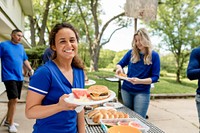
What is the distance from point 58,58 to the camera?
4.44 feet

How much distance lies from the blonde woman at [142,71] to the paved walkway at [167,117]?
6.56ft

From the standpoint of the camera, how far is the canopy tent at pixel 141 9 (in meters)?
5.18

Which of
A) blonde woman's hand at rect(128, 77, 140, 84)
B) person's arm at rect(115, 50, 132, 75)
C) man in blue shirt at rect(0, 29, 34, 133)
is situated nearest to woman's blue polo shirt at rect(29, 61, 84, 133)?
blonde woman's hand at rect(128, 77, 140, 84)

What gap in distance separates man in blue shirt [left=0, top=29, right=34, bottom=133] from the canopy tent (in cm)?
264

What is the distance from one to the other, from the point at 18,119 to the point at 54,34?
3870 mm

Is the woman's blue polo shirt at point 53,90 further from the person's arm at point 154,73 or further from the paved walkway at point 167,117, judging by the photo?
the paved walkway at point 167,117

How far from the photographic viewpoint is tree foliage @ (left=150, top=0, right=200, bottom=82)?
46.3 ft

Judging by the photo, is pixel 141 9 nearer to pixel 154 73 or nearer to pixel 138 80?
pixel 154 73

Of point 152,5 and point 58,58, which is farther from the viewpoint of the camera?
point 152,5

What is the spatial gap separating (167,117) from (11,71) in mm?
3879

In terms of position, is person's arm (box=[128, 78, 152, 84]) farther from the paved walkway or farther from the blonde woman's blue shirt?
the paved walkway

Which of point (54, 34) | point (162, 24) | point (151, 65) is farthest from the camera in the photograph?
point (162, 24)

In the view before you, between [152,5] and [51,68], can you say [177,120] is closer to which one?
[152,5]

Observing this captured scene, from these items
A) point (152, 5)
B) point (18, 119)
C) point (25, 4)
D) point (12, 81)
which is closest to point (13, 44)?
point (12, 81)
